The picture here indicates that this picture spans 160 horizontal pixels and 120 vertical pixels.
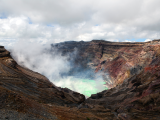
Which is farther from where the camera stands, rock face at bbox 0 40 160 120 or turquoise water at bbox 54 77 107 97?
turquoise water at bbox 54 77 107 97

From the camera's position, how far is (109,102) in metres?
30.7

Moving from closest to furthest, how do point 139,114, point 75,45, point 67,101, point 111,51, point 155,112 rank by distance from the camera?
point 155,112
point 139,114
point 67,101
point 111,51
point 75,45

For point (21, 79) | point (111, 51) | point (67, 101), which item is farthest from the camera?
point (111, 51)

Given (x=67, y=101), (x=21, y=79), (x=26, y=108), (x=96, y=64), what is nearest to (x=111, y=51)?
(x=96, y=64)

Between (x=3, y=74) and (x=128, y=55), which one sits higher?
(x=128, y=55)

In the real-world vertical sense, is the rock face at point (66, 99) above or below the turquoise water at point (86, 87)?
below

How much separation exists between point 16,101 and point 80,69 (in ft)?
319

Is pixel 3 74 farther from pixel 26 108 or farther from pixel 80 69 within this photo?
pixel 80 69

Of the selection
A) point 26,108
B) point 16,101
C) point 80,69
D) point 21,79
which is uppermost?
point 80,69

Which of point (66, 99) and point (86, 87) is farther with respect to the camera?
point (86, 87)

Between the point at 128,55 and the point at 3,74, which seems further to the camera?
the point at 128,55

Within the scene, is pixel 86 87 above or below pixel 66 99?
above

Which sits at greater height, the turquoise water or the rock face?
the turquoise water

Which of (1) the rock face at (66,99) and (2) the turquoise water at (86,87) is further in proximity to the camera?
(2) the turquoise water at (86,87)
